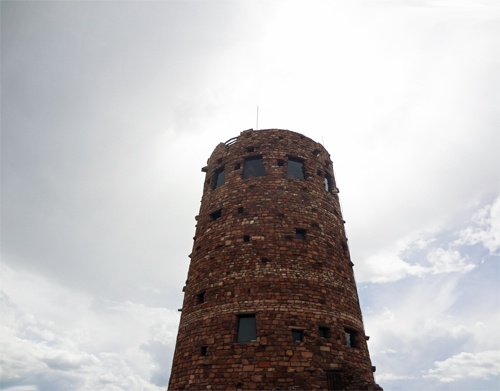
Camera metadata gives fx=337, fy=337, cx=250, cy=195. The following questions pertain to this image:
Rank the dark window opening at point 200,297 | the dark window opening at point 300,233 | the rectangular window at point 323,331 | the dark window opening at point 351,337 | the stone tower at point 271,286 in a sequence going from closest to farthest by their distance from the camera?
the stone tower at point 271,286
the rectangular window at point 323,331
the dark window opening at point 351,337
the dark window opening at point 200,297
the dark window opening at point 300,233

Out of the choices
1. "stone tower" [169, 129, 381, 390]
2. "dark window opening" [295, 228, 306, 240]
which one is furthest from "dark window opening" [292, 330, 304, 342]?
"dark window opening" [295, 228, 306, 240]

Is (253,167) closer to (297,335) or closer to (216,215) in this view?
(216,215)

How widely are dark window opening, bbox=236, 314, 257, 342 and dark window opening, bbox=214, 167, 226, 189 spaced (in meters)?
7.55

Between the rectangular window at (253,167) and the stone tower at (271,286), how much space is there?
2.1 inches

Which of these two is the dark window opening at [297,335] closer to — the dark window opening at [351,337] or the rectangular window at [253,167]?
the dark window opening at [351,337]

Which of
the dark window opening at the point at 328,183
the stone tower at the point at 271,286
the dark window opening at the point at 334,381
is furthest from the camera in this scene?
the dark window opening at the point at 328,183

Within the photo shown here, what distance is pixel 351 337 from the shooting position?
1324 centimetres

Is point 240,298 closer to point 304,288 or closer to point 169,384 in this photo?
point 304,288

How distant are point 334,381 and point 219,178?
10985mm

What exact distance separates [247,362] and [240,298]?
221 cm

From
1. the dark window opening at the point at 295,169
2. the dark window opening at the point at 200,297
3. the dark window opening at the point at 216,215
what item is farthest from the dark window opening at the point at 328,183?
the dark window opening at the point at 200,297

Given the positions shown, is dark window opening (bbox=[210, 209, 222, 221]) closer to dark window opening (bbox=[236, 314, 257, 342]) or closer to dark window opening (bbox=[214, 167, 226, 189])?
dark window opening (bbox=[214, 167, 226, 189])

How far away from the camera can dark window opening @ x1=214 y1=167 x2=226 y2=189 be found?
17.8 metres

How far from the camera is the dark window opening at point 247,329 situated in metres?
11.8
